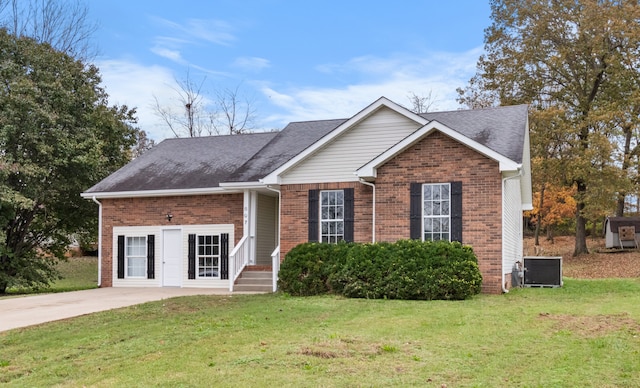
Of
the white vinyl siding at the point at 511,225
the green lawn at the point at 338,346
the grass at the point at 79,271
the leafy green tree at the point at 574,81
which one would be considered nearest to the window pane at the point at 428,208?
the white vinyl siding at the point at 511,225

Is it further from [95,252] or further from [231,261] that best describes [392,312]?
[95,252]

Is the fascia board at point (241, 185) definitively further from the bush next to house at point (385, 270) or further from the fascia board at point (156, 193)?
the bush next to house at point (385, 270)

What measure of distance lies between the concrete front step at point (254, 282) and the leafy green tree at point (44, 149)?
298 inches

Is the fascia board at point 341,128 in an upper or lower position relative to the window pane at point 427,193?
upper

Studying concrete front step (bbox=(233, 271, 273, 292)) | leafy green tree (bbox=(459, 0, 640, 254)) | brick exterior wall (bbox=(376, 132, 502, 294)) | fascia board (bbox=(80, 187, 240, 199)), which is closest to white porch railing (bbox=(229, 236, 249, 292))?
concrete front step (bbox=(233, 271, 273, 292))

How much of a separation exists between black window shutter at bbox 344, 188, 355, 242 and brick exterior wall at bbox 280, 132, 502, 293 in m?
0.14

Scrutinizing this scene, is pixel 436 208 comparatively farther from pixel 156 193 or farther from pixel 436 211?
pixel 156 193

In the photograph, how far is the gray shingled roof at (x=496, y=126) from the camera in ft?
51.4

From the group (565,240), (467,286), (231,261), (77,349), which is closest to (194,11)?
(231,261)

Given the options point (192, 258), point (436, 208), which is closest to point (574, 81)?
point (436, 208)

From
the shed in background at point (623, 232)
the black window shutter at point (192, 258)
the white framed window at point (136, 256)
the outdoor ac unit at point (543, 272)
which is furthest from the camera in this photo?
the shed in background at point (623, 232)

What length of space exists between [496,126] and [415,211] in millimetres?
3606

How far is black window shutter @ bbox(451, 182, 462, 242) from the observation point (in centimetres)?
1534

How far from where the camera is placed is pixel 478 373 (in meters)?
6.99
